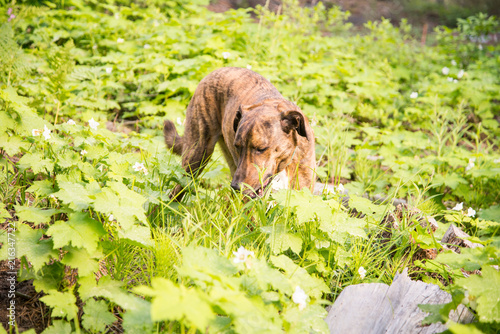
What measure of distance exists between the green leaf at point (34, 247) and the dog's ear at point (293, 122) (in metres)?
2.20

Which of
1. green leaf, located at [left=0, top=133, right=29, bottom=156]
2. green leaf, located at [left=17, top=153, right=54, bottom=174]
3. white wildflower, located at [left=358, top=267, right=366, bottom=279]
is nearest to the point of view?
white wildflower, located at [left=358, top=267, right=366, bottom=279]

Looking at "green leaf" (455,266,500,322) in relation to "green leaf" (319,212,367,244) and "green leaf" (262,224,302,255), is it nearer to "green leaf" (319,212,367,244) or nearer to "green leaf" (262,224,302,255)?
"green leaf" (319,212,367,244)

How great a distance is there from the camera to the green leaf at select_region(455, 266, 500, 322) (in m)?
1.85

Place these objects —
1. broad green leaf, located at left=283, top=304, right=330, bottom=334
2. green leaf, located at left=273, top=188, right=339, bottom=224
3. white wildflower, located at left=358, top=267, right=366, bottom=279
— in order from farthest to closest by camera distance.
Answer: white wildflower, located at left=358, top=267, right=366, bottom=279
green leaf, located at left=273, top=188, right=339, bottom=224
broad green leaf, located at left=283, top=304, right=330, bottom=334

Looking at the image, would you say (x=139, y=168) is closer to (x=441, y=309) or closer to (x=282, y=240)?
(x=282, y=240)

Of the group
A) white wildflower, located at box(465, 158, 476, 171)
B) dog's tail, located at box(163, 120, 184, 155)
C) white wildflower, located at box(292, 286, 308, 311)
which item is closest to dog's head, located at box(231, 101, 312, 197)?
dog's tail, located at box(163, 120, 184, 155)

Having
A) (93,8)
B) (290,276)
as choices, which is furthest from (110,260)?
(93,8)

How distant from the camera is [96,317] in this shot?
2.13 meters

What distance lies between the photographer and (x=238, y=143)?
147 inches

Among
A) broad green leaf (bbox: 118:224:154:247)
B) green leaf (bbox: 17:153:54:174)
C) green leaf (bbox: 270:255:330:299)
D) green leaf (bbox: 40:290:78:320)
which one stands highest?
green leaf (bbox: 17:153:54:174)

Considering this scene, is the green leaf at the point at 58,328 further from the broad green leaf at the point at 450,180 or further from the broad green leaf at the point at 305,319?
the broad green leaf at the point at 450,180

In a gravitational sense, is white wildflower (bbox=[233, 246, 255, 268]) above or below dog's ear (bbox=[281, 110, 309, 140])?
below

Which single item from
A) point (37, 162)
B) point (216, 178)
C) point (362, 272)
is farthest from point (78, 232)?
point (216, 178)

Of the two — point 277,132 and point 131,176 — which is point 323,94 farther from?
point 131,176
